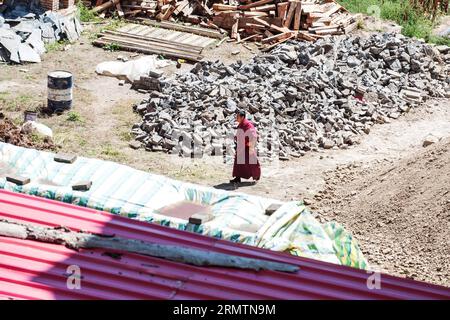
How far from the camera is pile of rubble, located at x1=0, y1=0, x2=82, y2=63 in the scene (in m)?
19.3

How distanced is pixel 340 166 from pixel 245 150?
2.03m

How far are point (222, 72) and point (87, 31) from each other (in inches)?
223

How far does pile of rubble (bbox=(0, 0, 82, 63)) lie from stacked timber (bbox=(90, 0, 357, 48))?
2.12m

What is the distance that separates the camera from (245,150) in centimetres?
1404

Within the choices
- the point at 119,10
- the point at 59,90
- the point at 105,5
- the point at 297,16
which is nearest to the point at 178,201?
the point at 59,90

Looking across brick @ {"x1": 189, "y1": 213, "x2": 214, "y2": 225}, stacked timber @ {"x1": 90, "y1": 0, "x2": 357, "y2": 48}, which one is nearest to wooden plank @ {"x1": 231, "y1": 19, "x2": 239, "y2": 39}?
stacked timber @ {"x1": 90, "y1": 0, "x2": 357, "y2": 48}

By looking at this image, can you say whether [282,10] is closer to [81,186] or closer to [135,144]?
[135,144]

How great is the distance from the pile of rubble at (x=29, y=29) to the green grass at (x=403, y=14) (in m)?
8.54

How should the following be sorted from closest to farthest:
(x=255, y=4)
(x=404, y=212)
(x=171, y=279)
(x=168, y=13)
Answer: (x=171, y=279), (x=404, y=212), (x=255, y=4), (x=168, y=13)

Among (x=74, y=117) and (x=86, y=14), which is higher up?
(x=74, y=117)

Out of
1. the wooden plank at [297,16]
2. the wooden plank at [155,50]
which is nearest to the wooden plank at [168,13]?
the wooden plank at [155,50]

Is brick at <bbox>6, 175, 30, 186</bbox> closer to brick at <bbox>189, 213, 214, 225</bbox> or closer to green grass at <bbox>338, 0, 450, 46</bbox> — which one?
brick at <bbox>189, 213, 214, 225</bbox>

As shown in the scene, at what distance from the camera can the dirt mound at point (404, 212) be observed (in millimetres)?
11320

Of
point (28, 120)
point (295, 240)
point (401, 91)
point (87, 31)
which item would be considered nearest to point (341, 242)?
point (295, 240)
